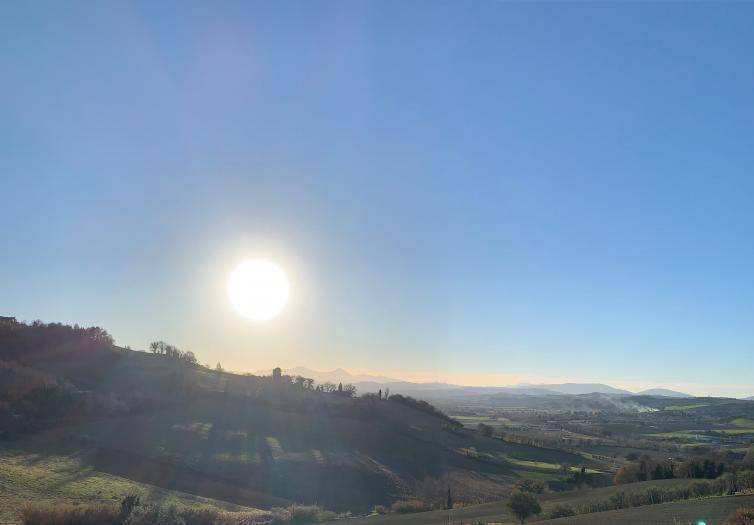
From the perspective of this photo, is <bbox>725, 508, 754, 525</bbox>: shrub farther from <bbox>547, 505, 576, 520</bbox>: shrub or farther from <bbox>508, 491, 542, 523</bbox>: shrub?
<bbox>508, 491, 542, 523</bbox>: shrub

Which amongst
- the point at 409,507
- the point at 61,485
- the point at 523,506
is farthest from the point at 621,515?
the point at 61,485

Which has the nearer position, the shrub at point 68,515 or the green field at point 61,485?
the shrub at point 68,515

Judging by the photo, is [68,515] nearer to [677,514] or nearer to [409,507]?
[409,507]

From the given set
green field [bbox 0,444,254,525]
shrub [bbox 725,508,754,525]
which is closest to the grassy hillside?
shrub [bbox 725,508,754,525]

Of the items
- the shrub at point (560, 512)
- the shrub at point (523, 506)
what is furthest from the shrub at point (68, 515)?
the shrub at point (560, 512)

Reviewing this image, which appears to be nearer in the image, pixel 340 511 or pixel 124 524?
pixel 124 524

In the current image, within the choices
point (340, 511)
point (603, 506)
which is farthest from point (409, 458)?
point (603, 506)

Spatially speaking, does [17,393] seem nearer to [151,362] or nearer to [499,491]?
[151,362]

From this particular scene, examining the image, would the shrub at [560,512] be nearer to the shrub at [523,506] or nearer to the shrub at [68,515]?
the shrub at [523,506]
